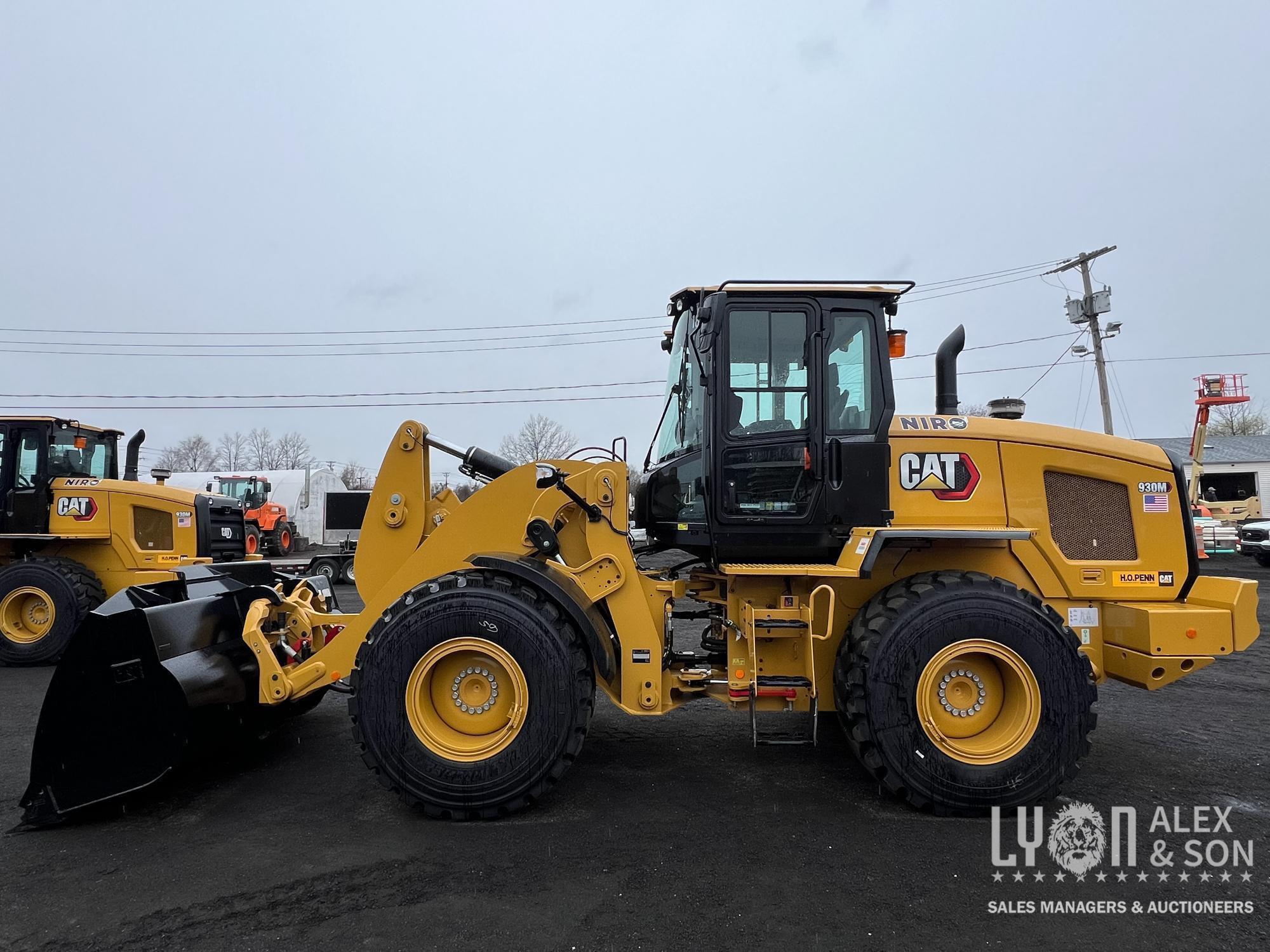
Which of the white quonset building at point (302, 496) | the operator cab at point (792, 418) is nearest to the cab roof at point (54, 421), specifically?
the operator cab at point (792, 418)

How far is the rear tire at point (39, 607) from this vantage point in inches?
302

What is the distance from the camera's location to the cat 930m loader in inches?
141

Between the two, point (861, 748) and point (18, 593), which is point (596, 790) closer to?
point (861, 748)

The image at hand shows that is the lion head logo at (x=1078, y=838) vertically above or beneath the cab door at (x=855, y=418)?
beneath

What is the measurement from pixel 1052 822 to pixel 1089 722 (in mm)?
528

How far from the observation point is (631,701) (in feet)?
12.8

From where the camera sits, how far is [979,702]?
3.79 metres

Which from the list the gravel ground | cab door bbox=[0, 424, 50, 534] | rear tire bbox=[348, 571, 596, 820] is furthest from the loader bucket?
cab door bbox=[0, 424, 50, 534]

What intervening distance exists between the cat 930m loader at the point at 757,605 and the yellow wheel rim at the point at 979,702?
0.01 meters

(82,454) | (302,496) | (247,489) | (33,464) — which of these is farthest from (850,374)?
(302,496)

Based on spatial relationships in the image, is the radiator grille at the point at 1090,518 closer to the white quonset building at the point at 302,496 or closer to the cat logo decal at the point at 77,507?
the cat logo decal at the point at 77,507

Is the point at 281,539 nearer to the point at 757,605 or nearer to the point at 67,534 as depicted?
the point at 67,534

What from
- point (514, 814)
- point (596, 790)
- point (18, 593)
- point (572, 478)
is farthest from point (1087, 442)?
point (18, 593)

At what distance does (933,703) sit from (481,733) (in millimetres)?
2350
